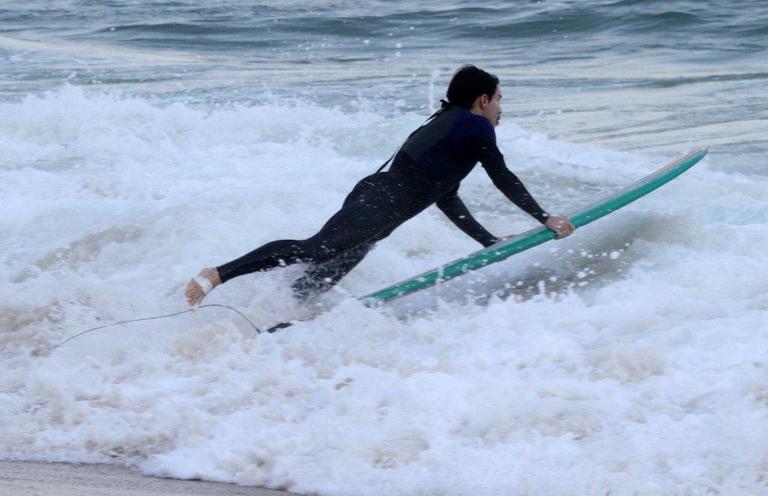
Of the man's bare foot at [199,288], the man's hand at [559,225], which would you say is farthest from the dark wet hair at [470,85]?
the man's bare foot at [199,288]

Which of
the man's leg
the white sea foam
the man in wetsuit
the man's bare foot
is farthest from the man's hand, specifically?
the man's bare foot

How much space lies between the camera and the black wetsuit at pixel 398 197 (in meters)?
4.62

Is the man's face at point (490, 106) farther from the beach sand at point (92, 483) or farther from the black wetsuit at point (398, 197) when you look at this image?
the beach sand at point (92, 483)

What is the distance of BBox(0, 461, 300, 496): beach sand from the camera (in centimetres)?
316

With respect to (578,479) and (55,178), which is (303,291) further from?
(55,178)

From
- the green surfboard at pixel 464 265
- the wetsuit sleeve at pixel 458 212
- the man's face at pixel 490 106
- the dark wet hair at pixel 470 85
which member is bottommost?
the green surfboard at pixel 464 265

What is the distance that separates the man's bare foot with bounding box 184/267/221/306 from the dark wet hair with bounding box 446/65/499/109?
53.4 inches

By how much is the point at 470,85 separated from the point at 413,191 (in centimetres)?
55

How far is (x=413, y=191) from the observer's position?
188 inches

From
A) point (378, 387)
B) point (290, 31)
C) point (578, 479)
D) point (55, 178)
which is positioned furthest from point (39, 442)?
point (290, 31)

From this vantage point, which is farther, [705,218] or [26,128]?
[26,128]

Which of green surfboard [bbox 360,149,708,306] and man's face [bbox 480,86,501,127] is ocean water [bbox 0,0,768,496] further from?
man's face [bbox 480,86,501,127]

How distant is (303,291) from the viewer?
4.77 meters

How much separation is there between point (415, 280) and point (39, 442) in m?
1.95
